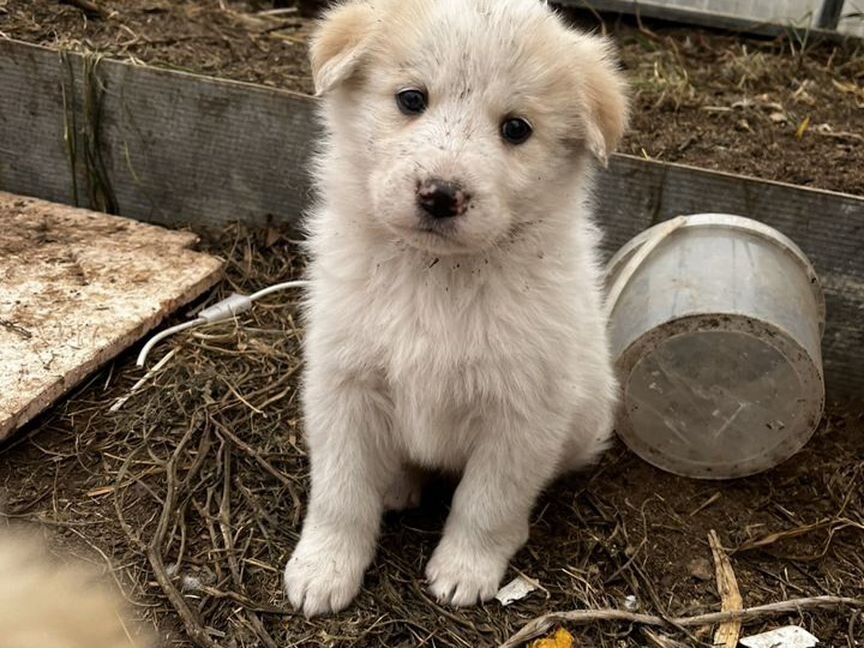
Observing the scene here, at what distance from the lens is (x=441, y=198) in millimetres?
2111

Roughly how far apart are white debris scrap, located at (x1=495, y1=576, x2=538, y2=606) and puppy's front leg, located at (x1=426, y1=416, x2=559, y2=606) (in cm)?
4

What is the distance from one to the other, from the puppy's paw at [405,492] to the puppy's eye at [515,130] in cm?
121

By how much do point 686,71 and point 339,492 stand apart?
132 inches

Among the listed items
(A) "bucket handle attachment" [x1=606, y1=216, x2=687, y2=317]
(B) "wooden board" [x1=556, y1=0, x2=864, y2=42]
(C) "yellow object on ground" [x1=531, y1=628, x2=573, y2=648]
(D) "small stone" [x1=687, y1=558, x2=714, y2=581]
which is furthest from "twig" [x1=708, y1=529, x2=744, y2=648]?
(B) "wooden board" [x1=556, y1=0, x2=864, y2=42]

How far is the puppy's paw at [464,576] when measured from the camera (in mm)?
2750

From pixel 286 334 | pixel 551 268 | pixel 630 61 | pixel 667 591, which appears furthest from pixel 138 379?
pixel 630 61

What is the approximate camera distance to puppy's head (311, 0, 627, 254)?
7.07 feet

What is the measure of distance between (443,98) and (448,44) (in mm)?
124

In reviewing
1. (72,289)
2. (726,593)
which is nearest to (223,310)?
(72,289)

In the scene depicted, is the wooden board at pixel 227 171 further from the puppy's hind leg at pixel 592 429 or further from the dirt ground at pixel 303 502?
the puppy's hind leg at pixel 592 429

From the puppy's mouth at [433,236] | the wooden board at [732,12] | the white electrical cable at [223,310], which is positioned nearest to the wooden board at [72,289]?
the white electrical cable at [223,310]

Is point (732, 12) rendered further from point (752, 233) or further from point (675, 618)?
point (675, 618)

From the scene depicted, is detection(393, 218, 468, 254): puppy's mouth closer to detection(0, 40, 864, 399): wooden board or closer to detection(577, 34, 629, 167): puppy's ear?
detection(577, 34, 629, 167): puppy's ear

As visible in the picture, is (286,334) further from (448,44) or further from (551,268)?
(448,44)
